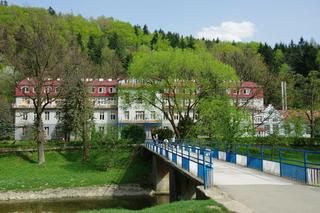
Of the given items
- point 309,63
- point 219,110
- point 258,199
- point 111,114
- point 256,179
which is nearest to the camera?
point 258,199

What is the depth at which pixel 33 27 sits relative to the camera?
38.5m

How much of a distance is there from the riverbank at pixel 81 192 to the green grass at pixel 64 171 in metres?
0.59

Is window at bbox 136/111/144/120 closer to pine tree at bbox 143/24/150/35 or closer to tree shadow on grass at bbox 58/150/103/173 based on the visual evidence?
tree shadow on grass at bbox 58/150/103/173

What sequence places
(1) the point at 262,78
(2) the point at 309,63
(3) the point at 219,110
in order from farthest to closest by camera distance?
(2) the point at 309,63
(1) the point at 262,78
(3) the point at 219,110

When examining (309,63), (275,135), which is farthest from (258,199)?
(309,63)

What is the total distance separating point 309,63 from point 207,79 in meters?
48.3

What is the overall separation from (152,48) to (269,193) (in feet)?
326

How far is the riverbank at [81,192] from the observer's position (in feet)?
106

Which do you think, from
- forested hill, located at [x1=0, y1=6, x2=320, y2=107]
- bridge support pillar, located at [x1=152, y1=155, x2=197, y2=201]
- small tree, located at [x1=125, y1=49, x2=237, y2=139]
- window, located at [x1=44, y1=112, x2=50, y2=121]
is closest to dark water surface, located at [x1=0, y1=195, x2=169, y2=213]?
bridge support pillar, located at [x1=152, y1=155, x2=197, y2=201]

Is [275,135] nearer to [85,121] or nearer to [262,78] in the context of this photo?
[262,78]

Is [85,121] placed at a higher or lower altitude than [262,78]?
lower

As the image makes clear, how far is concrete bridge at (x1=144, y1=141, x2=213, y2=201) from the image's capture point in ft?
46.5

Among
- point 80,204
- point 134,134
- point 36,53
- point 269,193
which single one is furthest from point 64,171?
point 269,193

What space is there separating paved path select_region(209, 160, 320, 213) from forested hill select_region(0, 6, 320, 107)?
30.4m
